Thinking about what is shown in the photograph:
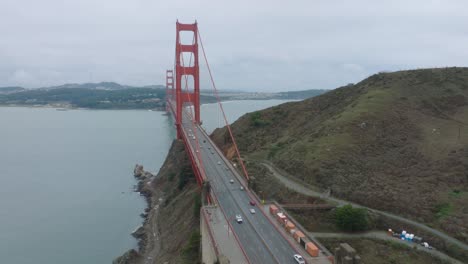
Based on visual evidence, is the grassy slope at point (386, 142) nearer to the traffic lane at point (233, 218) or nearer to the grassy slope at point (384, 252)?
the grassy slope at point (384, 252)

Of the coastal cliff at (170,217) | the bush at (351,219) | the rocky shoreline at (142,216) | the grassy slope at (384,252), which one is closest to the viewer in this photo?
the grassy slope at (384,252)

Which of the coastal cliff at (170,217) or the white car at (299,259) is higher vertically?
the white car at (299,259)

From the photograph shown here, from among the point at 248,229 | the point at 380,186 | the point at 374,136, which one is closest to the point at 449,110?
the point at 374,136

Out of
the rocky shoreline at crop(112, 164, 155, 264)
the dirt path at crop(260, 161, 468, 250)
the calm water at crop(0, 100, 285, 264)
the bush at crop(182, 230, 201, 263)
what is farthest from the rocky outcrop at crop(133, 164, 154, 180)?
the bush at crop(182, 230, 201, 263)

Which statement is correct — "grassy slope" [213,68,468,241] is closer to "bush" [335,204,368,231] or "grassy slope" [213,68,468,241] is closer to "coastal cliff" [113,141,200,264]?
"bush" [335,204,368,231]

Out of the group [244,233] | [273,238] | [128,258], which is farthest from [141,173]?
[273,238]

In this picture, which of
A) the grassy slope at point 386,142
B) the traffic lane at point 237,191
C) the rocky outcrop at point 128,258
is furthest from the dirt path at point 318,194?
the rocky outcrop at point 128,258

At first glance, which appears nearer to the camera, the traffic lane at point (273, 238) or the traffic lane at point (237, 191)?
the traffic lane at point (273, 238)
